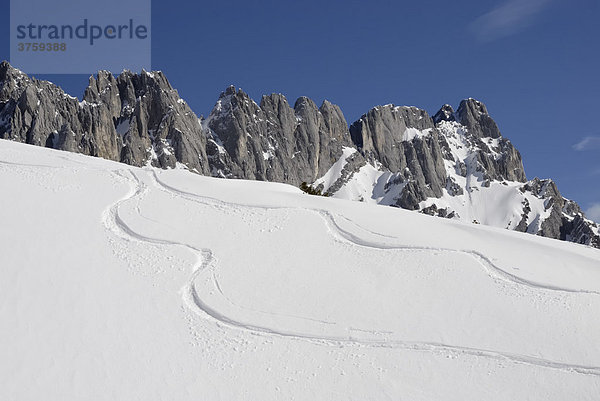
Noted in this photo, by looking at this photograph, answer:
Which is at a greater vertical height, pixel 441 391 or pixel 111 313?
pixel 111 313

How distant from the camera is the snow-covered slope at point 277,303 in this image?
995 centimetres

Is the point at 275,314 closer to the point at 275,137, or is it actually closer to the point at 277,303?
the point at 277,303

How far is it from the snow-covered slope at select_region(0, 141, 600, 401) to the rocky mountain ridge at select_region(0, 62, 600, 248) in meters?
104

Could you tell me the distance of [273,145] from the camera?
159750mm

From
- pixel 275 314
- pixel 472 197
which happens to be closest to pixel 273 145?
pixel 472 197

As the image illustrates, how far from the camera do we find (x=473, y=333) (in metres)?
11.3

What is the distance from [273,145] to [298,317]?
5879 inches

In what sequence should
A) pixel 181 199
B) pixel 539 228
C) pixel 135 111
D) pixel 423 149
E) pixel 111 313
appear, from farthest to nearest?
pixel 423 149
pixel 539 228
pixel 135 111
pixel 181 199
pixel 111 313

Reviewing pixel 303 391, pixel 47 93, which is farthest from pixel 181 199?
pixel 47 93

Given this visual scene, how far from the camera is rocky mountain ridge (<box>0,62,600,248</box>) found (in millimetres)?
121000

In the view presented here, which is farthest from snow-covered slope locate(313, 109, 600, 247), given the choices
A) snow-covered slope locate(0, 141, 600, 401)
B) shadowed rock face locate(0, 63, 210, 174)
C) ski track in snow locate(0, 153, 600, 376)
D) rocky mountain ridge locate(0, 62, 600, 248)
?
snow-covered slope locate(0, 141, 600, 401)

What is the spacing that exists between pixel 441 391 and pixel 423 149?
18980 cm

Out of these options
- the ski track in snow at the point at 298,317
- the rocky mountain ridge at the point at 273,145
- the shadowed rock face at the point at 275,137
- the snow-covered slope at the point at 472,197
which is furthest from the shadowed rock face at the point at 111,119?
the ski track in snow at the point at 298,317

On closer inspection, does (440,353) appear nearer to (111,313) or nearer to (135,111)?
(111,313)
